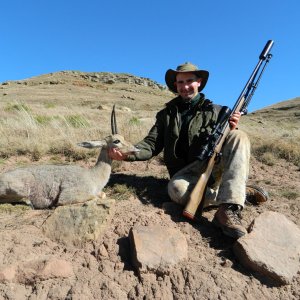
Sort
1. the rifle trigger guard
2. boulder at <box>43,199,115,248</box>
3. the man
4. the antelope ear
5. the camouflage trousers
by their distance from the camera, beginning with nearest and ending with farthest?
boulder at <box>43,199,115,248</box>
the camouflage trousers
the man
the rifle trigger guard
the antelope ear

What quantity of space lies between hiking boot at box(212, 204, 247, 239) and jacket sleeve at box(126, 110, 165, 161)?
1907 millimetres

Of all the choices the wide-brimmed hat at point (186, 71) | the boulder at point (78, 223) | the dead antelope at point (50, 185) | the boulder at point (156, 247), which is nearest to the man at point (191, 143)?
the wide-brimmed hat at point (186, 71)

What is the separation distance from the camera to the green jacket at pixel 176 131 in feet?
20.9

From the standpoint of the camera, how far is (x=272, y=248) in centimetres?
488

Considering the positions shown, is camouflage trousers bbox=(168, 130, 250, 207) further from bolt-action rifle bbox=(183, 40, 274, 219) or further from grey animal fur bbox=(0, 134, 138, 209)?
grey animal fur bbox=(0, 134, 138, 209)

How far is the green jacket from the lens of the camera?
6.36 meters

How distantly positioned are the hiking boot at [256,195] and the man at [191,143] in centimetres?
63

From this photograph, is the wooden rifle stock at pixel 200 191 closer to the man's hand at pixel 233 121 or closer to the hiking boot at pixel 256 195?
the man's hand at pixel 233 121

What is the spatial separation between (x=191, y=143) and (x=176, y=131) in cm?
32

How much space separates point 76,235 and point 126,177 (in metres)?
2.70

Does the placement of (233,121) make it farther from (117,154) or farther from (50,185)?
(50,185)

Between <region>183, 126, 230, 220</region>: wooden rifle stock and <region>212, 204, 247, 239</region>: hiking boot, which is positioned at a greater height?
<region>183, 126, 230, 220</region>: wooden rifle stock

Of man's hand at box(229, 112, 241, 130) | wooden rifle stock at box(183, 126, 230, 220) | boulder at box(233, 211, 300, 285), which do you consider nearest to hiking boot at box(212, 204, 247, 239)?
boulder at box(233, 211, 300, 285)

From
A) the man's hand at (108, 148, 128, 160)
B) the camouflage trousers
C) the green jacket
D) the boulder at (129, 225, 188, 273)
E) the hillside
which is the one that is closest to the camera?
the hillside
